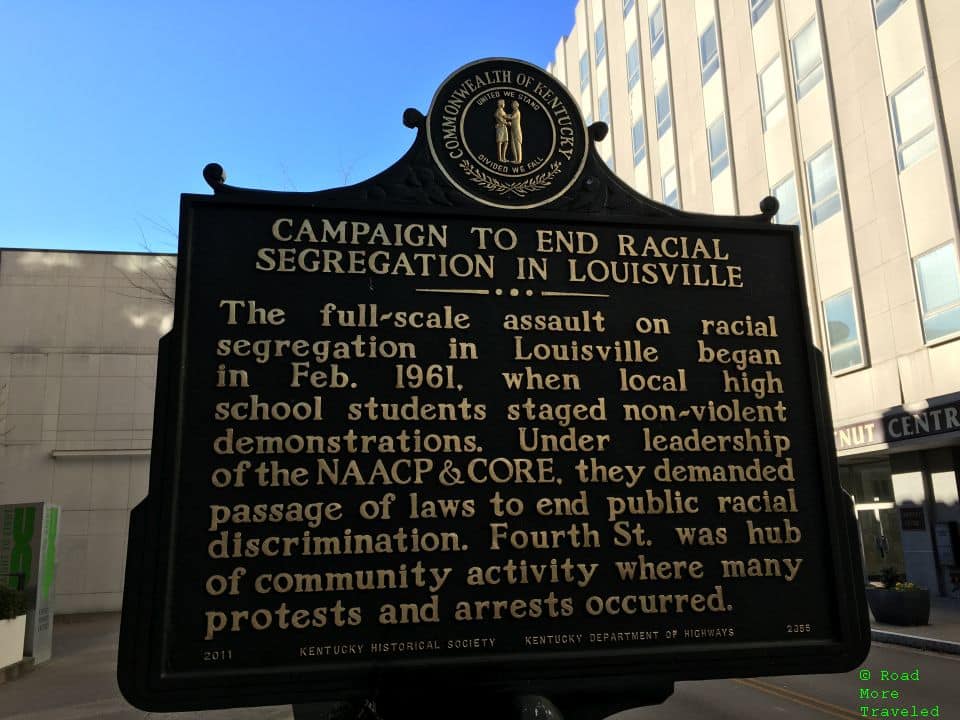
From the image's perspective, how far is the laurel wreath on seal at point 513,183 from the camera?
3939 mm

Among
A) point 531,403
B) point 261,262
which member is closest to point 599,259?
point 531,403

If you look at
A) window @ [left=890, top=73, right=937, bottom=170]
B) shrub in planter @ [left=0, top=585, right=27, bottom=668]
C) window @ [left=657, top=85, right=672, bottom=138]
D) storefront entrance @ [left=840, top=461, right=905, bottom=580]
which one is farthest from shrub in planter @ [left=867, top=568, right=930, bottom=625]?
window @ [left=657, top=85, right=672, bottom=138]

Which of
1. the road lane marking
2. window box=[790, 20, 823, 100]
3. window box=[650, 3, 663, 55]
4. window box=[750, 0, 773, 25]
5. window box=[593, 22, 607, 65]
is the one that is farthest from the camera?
window box=[593, 22, 607, 65]

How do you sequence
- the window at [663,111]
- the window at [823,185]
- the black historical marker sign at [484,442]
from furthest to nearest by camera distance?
the window at [663,111], the window at [823,185], the black historical marker sign at [484,442]

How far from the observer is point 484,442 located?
3.55 metres

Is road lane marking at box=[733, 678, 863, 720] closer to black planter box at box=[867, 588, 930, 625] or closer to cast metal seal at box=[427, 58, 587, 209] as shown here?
black planter box at box=[867, 588, 930, 625]

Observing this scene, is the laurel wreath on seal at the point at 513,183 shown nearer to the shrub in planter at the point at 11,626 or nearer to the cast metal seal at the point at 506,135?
the cast metal seal at the point at 506,135

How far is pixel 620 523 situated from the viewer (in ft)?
11.5

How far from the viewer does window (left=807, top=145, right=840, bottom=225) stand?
19750mm

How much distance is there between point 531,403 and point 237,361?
1450 mm

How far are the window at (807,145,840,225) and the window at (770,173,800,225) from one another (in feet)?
1.41

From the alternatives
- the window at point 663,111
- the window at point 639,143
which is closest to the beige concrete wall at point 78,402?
the window at point 663,111

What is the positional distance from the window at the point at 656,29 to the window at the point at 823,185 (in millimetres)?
11626

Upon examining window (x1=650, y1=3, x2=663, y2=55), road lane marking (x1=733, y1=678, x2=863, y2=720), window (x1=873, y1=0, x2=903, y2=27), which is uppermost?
window (x1=650, y1=3, x2=663, y2=55)
